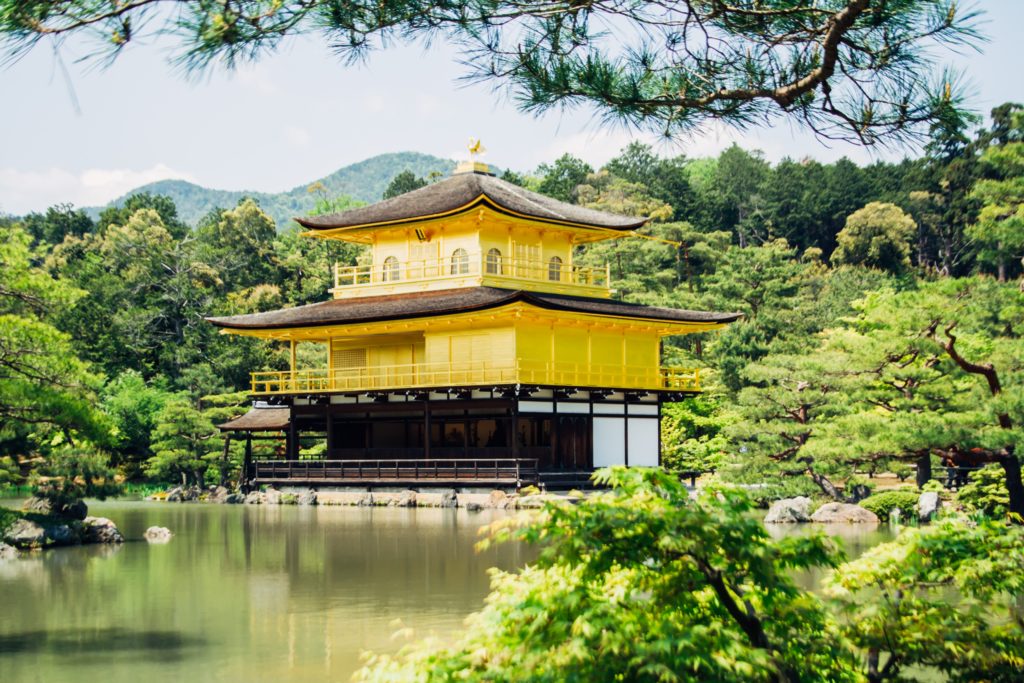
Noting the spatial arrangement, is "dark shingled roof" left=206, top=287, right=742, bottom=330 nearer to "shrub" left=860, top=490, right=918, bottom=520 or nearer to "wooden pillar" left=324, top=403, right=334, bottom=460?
"wooden pillar" left=324, top=403, right=334, bottom=460

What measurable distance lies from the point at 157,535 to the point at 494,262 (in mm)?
12831

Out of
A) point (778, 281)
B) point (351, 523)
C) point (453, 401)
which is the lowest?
point (351, 523)

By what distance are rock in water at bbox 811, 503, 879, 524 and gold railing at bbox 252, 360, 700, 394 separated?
7.39 m

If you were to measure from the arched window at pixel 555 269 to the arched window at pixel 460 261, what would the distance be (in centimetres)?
228

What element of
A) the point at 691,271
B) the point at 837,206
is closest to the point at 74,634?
the point at 691,271

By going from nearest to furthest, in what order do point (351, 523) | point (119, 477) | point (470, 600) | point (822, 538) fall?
1. point (822, 538)
2. point (470, 600)
3. point (351, 523)
4. point (119, 477)

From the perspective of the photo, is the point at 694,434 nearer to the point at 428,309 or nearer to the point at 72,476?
the point at 428,309

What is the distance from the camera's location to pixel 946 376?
2089cm

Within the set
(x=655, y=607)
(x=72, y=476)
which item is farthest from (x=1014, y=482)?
(x=72, y=476)

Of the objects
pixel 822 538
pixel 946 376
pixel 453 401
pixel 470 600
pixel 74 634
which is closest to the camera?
pixel 822 538

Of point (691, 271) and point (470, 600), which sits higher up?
point (691, 271)

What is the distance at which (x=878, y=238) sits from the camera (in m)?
53.5

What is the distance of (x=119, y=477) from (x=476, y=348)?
43.0 ft

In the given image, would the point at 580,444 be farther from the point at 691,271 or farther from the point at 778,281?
the point at 691,271
